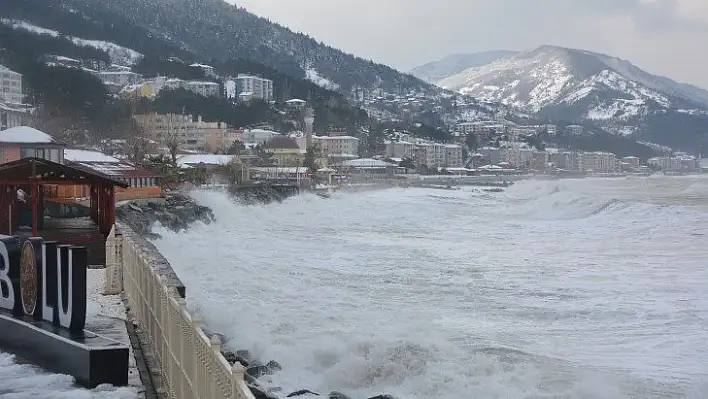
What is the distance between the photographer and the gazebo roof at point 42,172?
1466 cm

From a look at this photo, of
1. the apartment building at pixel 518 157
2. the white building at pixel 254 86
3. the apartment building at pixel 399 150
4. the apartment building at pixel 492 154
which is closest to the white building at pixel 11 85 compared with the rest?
the apartment building at pixel 399 150

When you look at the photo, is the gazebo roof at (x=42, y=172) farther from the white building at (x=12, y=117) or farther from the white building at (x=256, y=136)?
the white building at (x=256, y=136)

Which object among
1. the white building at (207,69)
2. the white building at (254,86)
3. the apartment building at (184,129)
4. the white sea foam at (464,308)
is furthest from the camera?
the white building at (254,86)

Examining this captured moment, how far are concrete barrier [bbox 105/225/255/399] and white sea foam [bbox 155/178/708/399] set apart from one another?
196 centimetres

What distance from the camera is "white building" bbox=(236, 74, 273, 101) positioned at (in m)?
147

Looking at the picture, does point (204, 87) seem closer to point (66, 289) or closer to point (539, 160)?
point (539, 160)

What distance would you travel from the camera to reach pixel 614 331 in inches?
495

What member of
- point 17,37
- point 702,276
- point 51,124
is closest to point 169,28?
point 17,37

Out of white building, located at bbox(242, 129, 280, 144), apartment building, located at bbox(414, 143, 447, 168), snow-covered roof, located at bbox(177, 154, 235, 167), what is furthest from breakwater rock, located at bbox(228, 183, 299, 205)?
apartment building, located at bbox(414, 143, 447, 168)

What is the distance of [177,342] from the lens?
239 inches

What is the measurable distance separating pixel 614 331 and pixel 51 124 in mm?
58051

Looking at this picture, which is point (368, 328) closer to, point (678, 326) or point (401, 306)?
point (401, 306)

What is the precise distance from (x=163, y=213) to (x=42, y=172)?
52.0ft

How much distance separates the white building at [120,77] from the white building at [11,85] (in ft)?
117
